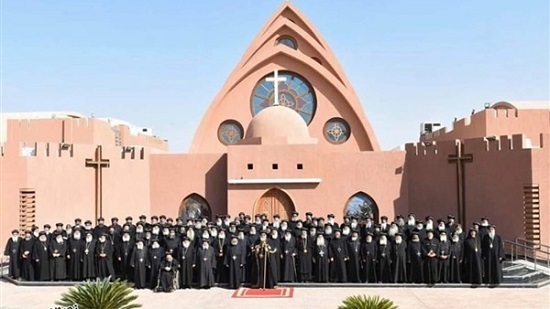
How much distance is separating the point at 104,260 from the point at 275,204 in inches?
325

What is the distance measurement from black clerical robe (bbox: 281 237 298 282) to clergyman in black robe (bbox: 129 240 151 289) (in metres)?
3.25

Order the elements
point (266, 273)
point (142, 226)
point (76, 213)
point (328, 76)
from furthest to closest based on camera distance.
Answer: point (328, 76)
point (76, 213)
point (142, 226)
point (266, 273)

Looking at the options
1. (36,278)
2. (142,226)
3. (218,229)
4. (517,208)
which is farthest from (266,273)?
(517,208)

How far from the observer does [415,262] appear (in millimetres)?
14297

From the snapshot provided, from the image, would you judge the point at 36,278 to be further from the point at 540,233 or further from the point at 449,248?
the point at 540,233

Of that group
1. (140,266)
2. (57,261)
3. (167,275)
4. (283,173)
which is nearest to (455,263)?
(167,275)

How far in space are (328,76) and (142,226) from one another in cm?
1477

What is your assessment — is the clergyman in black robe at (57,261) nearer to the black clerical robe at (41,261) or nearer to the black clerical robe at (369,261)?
the black clerical robe at (41,261)

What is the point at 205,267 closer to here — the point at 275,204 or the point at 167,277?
the point at 167,277

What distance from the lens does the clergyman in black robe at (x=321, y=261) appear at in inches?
574

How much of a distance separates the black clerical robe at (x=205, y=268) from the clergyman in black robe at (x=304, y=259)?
227 cm

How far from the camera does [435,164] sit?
21.0 metres

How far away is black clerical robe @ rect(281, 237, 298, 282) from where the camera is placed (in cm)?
1445

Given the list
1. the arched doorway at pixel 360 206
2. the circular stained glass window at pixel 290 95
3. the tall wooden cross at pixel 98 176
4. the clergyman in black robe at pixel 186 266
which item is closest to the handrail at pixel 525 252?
the arched doorway at pixel 360 206
